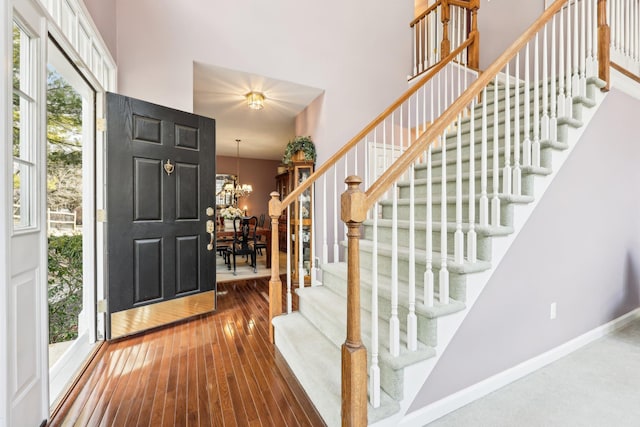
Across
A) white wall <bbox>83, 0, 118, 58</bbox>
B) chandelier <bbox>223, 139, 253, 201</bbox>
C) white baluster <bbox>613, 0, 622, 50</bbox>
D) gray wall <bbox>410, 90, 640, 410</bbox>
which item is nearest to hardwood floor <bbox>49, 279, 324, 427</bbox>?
gray wall <bbox>410, 90, 640, 410</bbox>

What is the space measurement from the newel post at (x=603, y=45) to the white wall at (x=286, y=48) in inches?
94.8

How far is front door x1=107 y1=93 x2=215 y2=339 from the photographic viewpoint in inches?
97.8

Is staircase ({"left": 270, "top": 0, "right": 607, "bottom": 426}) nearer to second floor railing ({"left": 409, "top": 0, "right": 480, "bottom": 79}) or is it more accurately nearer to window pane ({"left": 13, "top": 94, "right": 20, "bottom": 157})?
window pane ({"left": 13, "top": 94, "right": 20, "bottom": 157})

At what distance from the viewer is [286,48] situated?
3.63 metres

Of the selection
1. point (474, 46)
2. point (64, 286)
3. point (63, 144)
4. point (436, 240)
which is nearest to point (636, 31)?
point (474, 46)

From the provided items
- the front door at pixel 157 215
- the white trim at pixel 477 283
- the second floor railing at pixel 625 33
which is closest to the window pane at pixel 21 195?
the front door at pixel 157 215

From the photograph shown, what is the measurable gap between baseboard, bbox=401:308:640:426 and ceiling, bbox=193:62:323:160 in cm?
366

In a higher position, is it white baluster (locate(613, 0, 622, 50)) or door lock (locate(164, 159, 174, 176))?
white baluster (locate(613, 0, 622, 50))

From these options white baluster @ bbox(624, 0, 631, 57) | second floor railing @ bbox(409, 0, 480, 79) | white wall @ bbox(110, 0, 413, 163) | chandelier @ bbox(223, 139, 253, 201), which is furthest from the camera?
chandelier @ bbox(223, 139, 253, 201)

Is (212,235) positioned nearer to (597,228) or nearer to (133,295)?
(133,295)

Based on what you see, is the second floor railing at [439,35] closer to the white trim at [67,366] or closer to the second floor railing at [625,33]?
the second floor railing at [625,33]

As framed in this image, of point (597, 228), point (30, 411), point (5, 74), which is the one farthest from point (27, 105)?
point (597, 228)

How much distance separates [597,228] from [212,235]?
3.58 meters

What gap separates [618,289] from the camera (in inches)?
103
